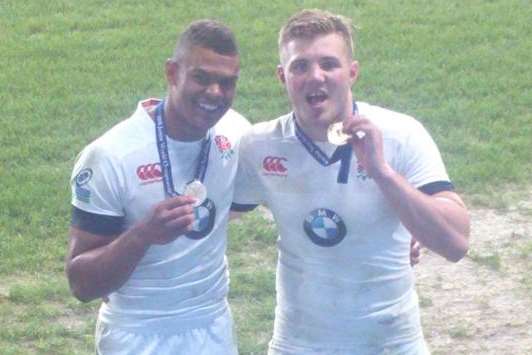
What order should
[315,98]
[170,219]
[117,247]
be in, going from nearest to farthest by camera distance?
1. [170,219]
2. [117,247]
3. [315,98]

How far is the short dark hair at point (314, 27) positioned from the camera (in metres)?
5.02

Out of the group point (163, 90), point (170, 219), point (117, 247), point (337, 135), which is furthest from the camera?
point (163, 90)

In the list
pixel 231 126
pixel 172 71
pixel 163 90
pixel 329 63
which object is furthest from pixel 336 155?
pixel 163 90

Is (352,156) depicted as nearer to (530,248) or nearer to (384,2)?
(530,248)

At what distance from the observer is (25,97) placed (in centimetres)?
1213

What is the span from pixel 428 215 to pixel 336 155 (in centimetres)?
45

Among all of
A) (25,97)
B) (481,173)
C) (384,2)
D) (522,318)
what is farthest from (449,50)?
(522,318)

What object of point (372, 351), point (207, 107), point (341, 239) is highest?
point (207, 107)

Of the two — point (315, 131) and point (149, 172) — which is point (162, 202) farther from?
point (315, 131)

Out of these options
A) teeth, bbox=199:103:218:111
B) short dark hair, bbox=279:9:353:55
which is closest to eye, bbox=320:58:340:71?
short dark hair, bbox=279:9:353:55

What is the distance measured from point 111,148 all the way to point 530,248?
4662 mm

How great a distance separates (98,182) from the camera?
190 inches

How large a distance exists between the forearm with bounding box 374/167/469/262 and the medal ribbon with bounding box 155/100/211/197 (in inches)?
27.5

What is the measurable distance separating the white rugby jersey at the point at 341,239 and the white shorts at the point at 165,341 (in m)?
0.26
